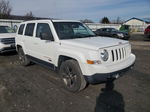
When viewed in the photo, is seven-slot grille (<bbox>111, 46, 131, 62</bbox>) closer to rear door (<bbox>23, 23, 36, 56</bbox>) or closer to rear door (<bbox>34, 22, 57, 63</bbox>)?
rear door (<bbox>34, 22, 57, 63</bbox>)

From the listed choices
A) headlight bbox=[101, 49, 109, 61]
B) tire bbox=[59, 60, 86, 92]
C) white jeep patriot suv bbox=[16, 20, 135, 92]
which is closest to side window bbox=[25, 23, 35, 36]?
white jeep patriot suv bbox=[16, 20, 135, 92]

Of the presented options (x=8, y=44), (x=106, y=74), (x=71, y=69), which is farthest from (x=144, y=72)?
(x=8, y=44)

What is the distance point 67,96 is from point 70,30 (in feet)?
7.04

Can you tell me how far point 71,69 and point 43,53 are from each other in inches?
57.3

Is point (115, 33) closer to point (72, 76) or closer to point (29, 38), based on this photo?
point (29, 38)

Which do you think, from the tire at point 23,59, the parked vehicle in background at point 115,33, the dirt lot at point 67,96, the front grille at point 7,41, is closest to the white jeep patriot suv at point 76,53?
the dirt lot at point 67,96

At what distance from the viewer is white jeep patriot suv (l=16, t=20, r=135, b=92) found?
296cm

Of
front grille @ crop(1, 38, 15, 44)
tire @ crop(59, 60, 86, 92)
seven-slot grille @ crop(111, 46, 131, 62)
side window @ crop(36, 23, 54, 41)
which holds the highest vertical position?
side window @ crop(36, 23, 54, 41)

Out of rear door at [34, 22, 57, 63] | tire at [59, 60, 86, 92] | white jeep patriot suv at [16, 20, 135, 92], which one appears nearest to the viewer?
white jeep patriot suv at [16, 20, 135, 92]

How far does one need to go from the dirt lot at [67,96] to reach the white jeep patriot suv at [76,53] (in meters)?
0.44

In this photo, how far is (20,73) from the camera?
5273 mm

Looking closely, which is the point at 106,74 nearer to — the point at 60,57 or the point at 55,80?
the point at 60,57

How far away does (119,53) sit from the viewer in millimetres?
3365

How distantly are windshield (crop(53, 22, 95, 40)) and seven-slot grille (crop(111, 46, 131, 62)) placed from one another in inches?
53.1
